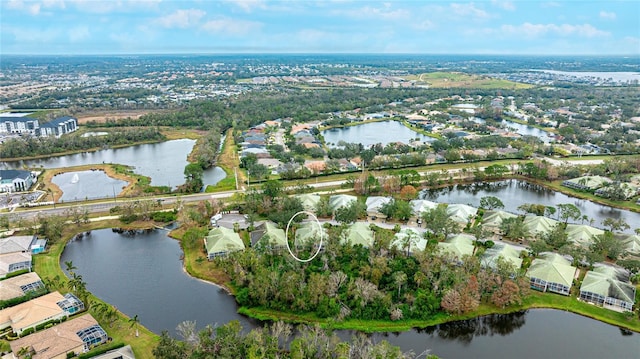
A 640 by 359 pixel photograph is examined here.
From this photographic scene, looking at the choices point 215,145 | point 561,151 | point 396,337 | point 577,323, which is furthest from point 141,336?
point 561,151

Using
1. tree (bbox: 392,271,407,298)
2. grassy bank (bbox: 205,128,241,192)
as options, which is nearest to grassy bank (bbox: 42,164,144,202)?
grassy bank (bbox: 205,128,241,192)

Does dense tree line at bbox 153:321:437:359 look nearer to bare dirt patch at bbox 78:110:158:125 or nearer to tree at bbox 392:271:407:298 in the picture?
tree at bbox 392:271:407:298

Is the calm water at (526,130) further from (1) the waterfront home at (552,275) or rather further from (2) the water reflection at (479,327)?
(2) the water reflection at (479,327)

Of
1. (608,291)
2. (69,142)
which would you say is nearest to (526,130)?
(608,291)

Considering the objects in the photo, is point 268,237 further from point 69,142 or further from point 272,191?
point 69,142

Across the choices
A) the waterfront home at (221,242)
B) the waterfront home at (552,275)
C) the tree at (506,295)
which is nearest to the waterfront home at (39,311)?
the waterfront home at (221,242)
